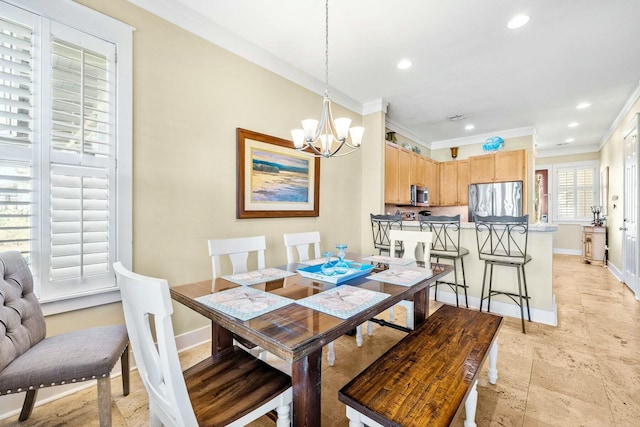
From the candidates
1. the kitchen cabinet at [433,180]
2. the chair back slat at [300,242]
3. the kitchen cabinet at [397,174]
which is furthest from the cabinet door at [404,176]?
the chair back slat at [300,242]

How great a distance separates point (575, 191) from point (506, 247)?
604 centimetres

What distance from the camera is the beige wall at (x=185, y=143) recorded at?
2.06 meters

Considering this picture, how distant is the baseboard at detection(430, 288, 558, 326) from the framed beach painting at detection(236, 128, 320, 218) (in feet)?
6.49

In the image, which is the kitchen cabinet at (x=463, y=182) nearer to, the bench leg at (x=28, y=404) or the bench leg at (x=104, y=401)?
the bench leg at (x=104, y=401)

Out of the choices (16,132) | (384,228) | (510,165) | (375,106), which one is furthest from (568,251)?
(16,132)

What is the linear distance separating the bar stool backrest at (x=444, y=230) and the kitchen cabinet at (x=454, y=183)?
2.67 meters

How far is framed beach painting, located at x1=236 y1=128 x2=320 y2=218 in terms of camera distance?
2.73 metres

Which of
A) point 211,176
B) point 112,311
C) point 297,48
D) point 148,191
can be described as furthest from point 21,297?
point 297,48

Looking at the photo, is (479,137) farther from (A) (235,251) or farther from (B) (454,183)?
(A) (235,251)

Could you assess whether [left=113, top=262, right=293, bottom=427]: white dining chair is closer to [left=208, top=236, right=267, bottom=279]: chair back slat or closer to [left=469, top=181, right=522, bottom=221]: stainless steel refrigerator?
[left=208, top=236, right=267, bottom=279]: chair back slat

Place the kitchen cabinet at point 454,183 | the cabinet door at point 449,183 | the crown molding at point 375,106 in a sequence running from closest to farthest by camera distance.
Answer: the crown molding at point 375,106, the kitchen cabinet at point 454,183, the cabinet door at point 449,183

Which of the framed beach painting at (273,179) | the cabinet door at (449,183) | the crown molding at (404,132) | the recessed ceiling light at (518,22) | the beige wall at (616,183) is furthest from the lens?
the cabinet door at (449,183)

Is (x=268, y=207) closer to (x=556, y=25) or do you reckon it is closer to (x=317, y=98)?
(x=317, y=98)

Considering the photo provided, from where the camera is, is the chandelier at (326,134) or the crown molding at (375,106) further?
the crown molding at (375,106)
